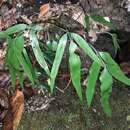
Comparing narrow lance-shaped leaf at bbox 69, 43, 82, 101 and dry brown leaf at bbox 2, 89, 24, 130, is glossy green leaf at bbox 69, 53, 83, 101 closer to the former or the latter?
narrow lance-shaped leaf at bbox 69, 43, 82, 101

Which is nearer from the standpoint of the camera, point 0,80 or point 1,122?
point 1,122

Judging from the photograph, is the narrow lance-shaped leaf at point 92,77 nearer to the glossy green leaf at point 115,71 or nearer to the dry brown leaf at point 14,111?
Result: the glossy green leaf at point 115,71

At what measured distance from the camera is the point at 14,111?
5.68 feet

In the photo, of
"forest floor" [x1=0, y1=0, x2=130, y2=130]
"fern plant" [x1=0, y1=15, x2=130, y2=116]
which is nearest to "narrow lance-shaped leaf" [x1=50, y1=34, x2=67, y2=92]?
"fern plant" [x1=0, y1=15, x2=130, y2=116]

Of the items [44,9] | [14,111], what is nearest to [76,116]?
[14,111]

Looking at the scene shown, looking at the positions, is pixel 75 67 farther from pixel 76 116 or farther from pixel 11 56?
pixel 76 116

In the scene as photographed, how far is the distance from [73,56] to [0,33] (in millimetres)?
276

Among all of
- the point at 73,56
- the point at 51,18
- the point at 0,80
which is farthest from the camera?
the point at 51,18

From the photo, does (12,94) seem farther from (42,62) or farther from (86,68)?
(42,62)

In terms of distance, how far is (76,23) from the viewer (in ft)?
6.84

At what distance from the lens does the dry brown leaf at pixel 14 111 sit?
170 centimetres

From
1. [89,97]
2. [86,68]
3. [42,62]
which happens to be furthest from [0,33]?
[86,68]

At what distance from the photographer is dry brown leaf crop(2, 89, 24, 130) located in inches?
66.7

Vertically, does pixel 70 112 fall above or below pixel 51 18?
below
